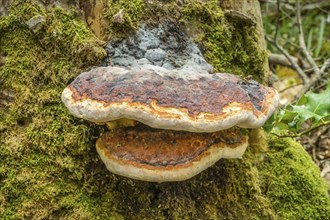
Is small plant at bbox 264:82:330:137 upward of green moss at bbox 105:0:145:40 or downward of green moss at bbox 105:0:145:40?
downward

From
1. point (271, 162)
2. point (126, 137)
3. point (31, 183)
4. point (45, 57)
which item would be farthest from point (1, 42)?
point (271, 162)

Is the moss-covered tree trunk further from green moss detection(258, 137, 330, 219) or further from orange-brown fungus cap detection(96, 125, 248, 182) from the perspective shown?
orange-brown fungus cap detection(96, 125, 248, 182)

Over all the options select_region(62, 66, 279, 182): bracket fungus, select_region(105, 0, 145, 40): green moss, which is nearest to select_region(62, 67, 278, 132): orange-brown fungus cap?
select_region(62, 66, 279, 182): bracket fungus

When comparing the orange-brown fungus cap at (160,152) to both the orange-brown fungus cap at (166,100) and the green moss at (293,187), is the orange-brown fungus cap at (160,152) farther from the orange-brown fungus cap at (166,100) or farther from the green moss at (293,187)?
the green moss at (293,187)

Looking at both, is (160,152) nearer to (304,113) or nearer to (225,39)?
(225,39)

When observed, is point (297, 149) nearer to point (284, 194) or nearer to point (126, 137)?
point (284, 194)

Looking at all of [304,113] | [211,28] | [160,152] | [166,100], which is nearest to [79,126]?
[160,152]
